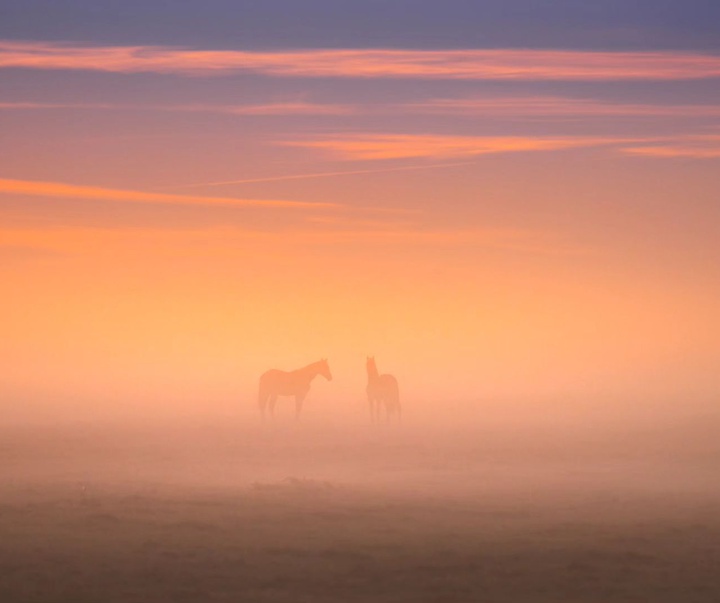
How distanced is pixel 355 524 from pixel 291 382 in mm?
27573

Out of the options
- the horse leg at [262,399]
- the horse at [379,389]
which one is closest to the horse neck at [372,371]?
the horse at [379,389]

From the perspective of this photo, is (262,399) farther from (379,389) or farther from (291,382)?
(379,389)

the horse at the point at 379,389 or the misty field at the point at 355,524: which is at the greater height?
the horse at the point at 379,389

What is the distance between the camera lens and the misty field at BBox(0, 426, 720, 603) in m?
29.9

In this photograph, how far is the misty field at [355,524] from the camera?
29.9 meters

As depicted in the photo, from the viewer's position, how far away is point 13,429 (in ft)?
236

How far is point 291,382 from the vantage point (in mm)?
65562

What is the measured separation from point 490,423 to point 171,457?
2354 centimetres

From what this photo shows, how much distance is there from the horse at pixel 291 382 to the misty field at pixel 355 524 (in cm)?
386

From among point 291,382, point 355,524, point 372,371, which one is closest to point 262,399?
point 291,382

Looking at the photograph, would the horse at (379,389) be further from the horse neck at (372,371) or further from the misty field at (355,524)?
the misty field at (355,524)

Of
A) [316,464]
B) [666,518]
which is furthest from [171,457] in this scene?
[666,518]

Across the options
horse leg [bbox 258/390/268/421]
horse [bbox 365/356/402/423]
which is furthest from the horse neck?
horse leg [bbox 258/390/268/421]

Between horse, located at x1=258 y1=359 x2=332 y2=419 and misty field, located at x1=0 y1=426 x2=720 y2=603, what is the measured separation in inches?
152
